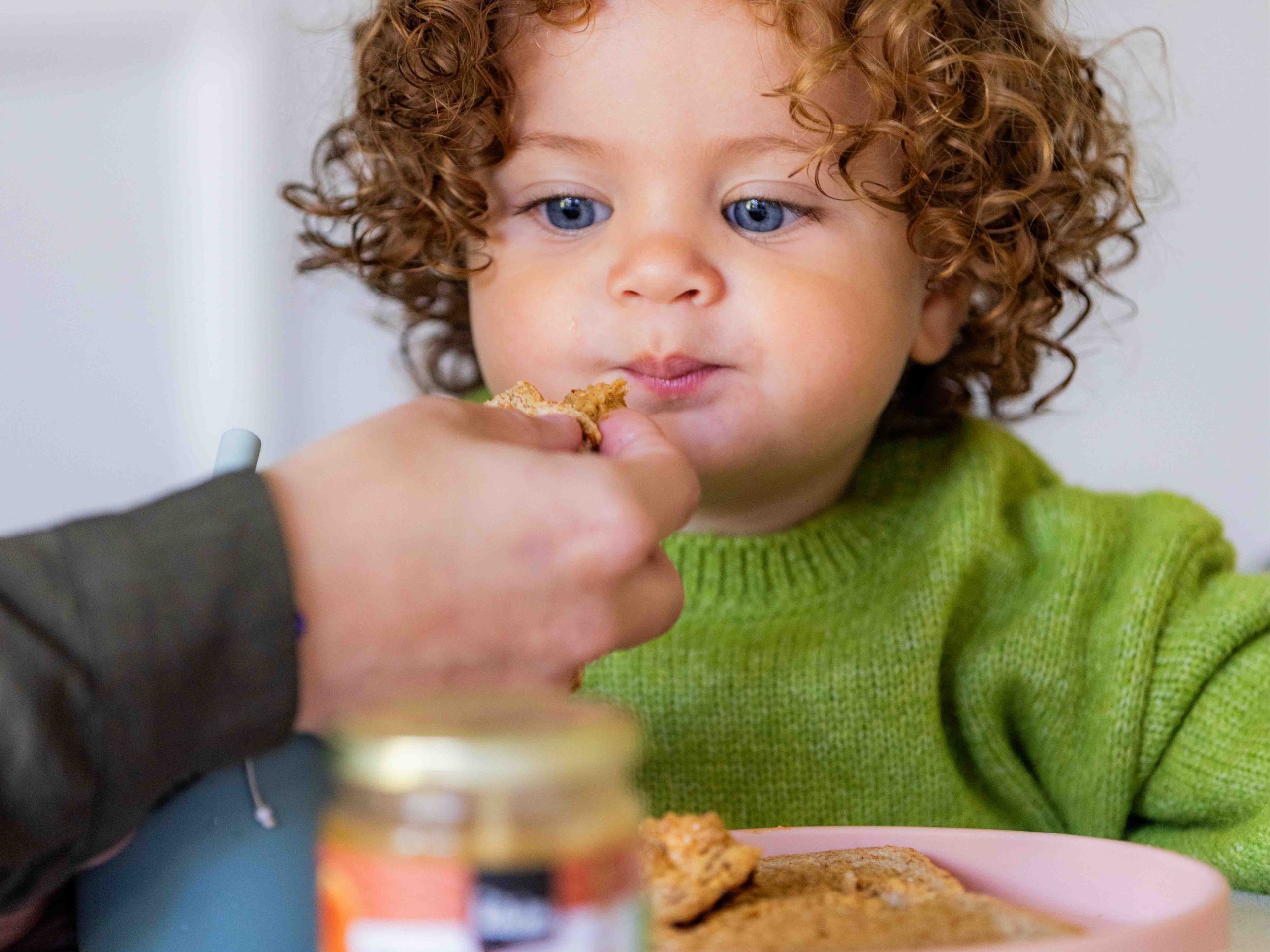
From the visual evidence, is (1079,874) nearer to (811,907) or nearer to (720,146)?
(811,907)

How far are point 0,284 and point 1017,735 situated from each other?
6.16 feet

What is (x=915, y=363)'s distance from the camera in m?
1.19

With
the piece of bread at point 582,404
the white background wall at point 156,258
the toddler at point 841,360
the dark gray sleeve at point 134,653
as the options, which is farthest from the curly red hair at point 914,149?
the white background wall at point 156,258

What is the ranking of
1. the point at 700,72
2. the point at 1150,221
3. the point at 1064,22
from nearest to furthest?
the point at 700,72 < the point at 1064,22 < the point at 1150,221

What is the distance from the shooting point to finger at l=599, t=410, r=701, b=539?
53cm

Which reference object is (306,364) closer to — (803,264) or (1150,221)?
(1150,221)

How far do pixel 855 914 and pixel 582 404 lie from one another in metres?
0.29

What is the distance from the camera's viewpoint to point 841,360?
0.91 meters

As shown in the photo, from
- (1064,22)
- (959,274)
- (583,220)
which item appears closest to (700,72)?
(583,220)

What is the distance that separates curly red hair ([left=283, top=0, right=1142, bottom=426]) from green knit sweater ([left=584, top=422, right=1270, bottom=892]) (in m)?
0.16

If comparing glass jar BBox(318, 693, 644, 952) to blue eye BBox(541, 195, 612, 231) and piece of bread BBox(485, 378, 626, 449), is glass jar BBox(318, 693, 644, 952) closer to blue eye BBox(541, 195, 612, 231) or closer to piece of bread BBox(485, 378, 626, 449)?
piece of bread BBox(485, 378, 626, 449)

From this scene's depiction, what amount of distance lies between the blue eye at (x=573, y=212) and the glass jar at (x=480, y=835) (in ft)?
2.05

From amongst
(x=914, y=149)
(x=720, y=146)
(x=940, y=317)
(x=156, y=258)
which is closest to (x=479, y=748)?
(x=720, y=146)

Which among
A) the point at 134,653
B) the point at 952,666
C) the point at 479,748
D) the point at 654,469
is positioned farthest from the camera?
the point at 952,666
